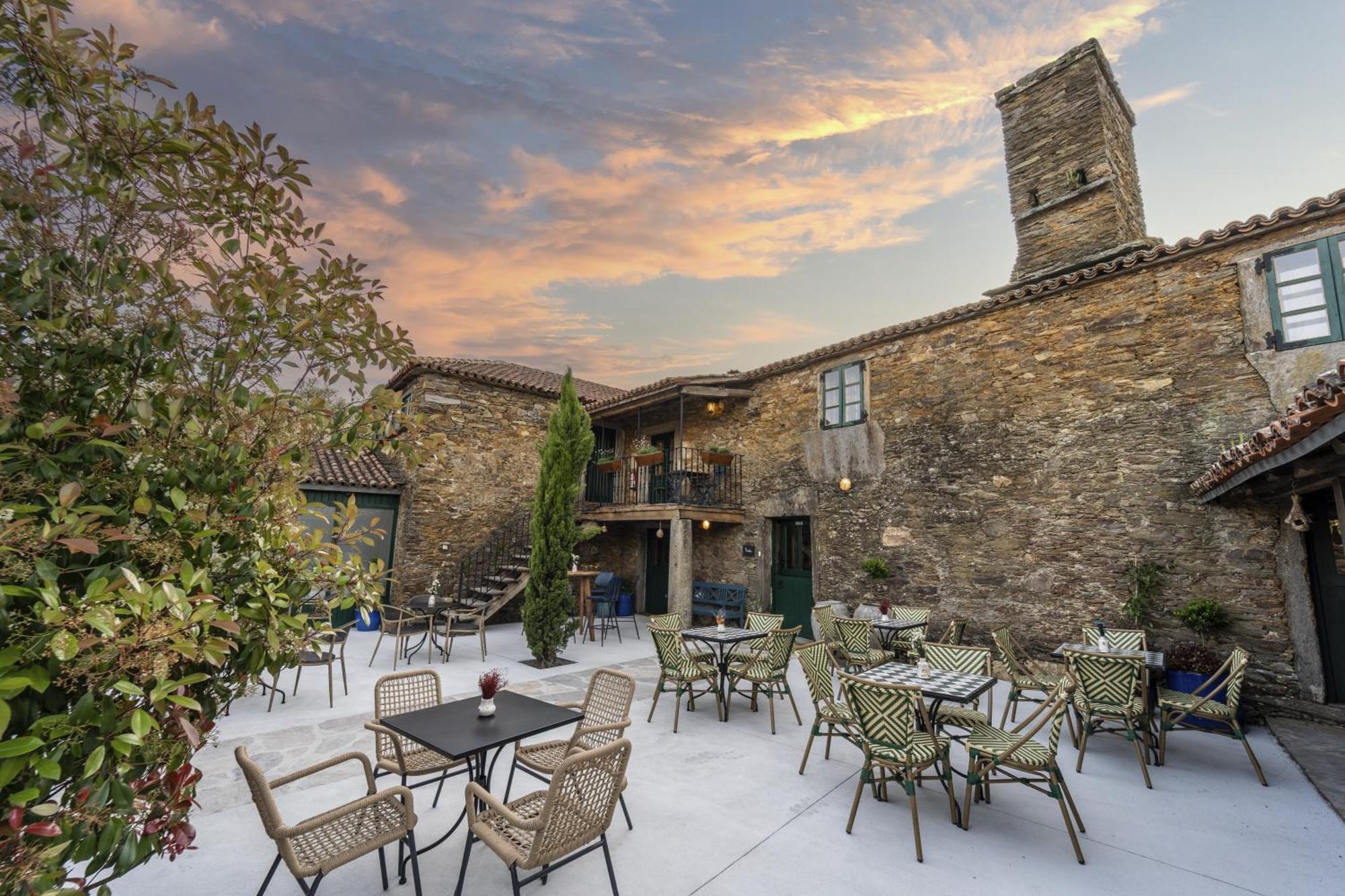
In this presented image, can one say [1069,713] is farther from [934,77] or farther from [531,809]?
[934,77]

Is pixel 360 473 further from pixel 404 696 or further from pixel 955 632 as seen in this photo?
pixel 955 632

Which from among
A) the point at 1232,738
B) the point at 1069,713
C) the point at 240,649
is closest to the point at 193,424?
the point at 240,649

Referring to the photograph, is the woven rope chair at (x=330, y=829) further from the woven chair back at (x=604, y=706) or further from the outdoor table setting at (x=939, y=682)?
the outdoor table setting at (x=939, y=682)

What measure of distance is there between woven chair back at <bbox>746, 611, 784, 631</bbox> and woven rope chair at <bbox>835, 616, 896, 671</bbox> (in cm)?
83

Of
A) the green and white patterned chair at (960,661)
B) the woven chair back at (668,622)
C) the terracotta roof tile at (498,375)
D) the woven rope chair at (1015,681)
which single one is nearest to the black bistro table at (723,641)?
the woven chair back at (668,622)

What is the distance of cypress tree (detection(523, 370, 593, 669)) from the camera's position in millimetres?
7383

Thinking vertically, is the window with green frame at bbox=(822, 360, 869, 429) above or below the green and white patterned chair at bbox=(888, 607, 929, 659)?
above

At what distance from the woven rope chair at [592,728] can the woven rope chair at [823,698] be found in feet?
4.90

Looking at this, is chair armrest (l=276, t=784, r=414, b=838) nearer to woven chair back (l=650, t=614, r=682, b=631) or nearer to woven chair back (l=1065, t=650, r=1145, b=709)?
woven chair back (l=650, t=614, r=682, b=631)

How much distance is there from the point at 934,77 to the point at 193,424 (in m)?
Answer: 9.04

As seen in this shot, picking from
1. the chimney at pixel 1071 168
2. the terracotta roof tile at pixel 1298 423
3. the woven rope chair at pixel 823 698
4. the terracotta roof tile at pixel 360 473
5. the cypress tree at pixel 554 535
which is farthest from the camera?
→ the terracotta roof tile at pixel 360 473

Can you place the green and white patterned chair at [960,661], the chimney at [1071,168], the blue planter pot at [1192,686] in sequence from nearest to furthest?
the green and white patterned chair at [960,661] → the blue planter pot at [1192,686] → the chimney at [1071,168]

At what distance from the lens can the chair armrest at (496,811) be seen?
7.27 ft

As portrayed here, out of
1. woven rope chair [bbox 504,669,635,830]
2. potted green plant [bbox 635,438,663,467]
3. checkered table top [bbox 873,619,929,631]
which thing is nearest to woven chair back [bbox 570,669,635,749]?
woven rope chair [bbox 504,669,635,830]
